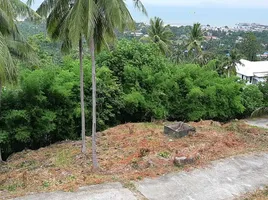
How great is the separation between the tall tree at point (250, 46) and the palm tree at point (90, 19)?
4422 centimetres

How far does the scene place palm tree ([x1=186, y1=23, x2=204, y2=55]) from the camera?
1294 inches

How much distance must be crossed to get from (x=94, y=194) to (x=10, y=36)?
21.7 ft

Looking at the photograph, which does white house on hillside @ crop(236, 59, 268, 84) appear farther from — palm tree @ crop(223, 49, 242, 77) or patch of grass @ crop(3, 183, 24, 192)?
patch of grass @ crop(3, 183, 24, 192)

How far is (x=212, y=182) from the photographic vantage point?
31.2 ft

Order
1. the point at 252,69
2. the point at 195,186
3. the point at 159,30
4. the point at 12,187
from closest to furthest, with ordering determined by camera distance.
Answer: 1. the point at 12,187
2. the point at 195,186
3. the point at 159,30
4. the point at 252,69

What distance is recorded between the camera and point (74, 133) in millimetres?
16609

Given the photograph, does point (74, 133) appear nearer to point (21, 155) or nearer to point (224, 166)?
point (21, 155)

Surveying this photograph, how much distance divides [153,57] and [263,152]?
929cm

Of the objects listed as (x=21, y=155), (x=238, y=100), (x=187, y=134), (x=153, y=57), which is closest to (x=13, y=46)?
(x=21, y=155)

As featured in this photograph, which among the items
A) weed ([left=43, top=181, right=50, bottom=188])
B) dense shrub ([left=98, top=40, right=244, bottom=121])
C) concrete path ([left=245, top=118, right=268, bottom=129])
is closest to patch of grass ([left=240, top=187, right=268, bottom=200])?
weed ([left=43, top=181, right=50, bottom=188])

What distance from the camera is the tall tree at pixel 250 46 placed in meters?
50.2

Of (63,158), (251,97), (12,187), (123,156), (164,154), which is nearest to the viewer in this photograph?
(12,187)

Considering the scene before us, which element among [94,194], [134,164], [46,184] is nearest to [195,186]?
[134,164]

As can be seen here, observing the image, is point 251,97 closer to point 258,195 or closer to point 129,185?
point 258,195
